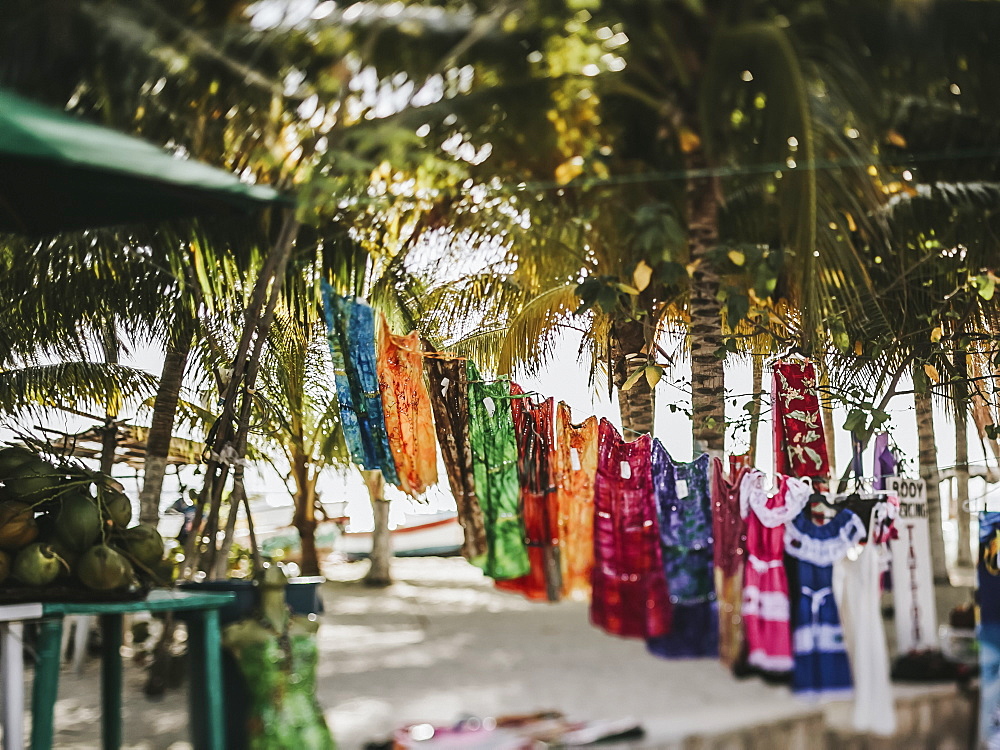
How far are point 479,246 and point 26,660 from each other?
3371 millimetres

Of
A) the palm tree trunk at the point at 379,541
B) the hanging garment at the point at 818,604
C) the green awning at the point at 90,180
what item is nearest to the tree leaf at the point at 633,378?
the hanging garment at the point at 818,604

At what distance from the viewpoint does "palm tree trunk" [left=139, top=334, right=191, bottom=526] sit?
3705 mm

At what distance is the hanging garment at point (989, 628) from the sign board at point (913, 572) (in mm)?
237

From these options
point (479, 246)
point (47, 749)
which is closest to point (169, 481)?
point (47, 749)

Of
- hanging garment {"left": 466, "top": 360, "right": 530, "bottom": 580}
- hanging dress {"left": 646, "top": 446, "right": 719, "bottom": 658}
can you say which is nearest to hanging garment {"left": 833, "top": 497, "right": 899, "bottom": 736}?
hanging dress {"left": 646, "top": 446, "right": 719, "bottom": 658}

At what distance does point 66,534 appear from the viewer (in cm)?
271

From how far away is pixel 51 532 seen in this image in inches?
110

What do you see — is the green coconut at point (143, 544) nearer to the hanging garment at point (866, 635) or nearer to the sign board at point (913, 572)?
the hanging garment at point (866, 635)

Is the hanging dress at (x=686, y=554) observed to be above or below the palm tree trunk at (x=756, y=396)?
below

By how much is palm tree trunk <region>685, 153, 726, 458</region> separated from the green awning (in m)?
1.14

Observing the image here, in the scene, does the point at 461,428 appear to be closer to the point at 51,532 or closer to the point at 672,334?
A: the point at 672,334

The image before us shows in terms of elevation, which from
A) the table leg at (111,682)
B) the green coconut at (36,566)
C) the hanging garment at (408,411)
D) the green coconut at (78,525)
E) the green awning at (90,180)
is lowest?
the table leg at (111,682)

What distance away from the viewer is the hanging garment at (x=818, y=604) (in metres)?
2.70

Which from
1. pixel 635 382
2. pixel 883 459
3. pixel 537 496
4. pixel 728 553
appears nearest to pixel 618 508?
pixel 537 496
